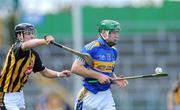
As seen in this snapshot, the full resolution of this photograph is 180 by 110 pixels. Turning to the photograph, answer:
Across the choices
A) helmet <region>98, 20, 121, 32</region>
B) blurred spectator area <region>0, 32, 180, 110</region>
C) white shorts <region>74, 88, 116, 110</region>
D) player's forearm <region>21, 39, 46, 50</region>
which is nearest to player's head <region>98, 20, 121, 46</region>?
helmet <region>98, 20, 121, 32</region>

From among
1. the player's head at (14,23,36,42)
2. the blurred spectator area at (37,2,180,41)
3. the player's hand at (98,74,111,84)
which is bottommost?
the blurred spectator area at (37,2,180,41)

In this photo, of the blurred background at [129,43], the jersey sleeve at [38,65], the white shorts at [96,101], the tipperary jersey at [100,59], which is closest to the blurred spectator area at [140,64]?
the blurred background at [129,43]

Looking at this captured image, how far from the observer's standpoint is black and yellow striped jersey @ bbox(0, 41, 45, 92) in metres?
13.0

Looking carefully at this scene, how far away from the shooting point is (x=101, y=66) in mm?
13125

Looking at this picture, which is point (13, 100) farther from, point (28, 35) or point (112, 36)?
point (112, 36)

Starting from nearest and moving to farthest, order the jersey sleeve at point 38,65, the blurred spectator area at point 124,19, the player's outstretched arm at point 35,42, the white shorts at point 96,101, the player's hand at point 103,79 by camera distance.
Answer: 1. the player's outstretched arm at point 35,42
2. the player's hand at point 103,79
3. the white shorts at point 96,101
4. the jersey sleeve at point 38,65
5. the blurred spectator area at point 124,19

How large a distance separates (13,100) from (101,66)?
1.37 metres

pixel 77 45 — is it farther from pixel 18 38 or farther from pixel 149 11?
pixel 18 38

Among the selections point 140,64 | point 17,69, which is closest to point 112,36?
point 17,69

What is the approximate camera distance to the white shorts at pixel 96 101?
13164 mm

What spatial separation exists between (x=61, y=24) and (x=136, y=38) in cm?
298

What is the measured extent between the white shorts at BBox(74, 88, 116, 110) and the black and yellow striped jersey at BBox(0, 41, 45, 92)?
890 mm

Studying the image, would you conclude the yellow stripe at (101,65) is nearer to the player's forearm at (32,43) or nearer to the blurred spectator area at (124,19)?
the player's forearm at (32,43)

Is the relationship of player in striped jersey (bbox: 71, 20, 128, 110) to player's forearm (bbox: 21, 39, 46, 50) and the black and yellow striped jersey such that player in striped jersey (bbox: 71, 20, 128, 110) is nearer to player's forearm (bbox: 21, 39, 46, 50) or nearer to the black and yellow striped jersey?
the black and yellow striped jersey
